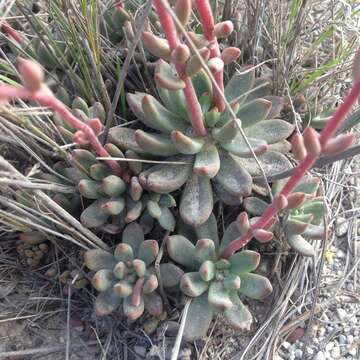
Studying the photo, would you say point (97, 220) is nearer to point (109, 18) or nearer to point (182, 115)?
point (182, 115)

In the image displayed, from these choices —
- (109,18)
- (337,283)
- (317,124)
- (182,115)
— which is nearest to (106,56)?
(109,18)

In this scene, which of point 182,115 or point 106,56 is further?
point 106,56

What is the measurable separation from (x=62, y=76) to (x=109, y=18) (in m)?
0.28

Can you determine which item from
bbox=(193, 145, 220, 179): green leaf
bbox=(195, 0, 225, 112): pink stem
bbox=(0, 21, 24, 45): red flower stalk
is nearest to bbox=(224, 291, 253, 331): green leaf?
bbox=(193, 145, 220, 179): green leaf

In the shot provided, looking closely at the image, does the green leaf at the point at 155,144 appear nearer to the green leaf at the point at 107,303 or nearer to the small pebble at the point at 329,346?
the green leaf at the point at 107,303

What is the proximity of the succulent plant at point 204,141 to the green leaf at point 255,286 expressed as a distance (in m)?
0.22

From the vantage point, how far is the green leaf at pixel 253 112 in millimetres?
1567

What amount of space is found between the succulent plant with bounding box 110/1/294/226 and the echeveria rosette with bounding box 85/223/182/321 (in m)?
0.18

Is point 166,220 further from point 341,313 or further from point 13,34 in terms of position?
point 13,34

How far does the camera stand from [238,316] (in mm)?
1479

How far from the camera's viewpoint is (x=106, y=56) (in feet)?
6.00

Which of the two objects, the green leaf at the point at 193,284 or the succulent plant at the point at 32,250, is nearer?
the green leaf at the point at 193,284

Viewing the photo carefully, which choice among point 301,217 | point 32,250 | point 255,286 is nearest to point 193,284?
point 255,286

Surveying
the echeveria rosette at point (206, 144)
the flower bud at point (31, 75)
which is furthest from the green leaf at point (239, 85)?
the flower bud at point (31, 75)
